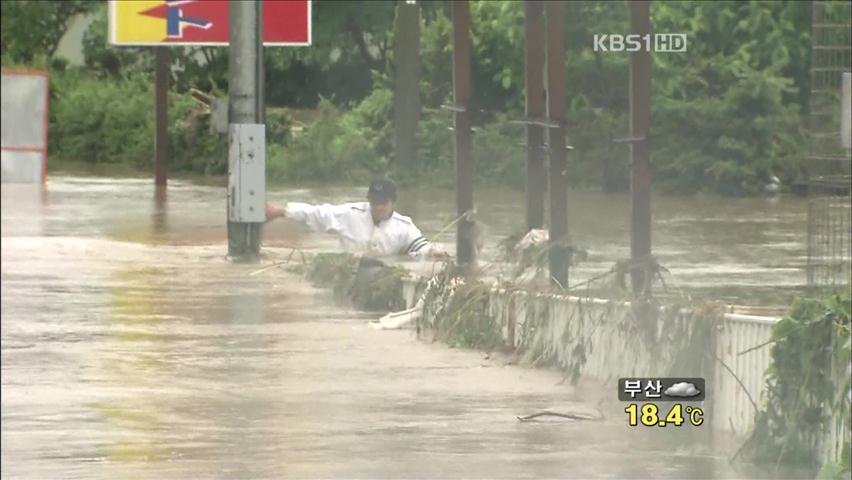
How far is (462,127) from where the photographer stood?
286 inches

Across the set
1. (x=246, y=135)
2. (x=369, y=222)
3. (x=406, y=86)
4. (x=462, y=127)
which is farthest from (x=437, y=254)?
(x=406, y=86)

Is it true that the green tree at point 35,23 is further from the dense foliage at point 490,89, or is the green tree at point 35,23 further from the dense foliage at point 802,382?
the dense foliage at point 802,382

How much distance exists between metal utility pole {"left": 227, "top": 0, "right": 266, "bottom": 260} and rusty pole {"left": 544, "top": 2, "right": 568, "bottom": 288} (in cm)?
116

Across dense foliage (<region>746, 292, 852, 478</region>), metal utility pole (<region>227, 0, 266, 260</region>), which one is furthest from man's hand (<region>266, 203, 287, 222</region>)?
dense foliage (<region>746, 292, 852, 478</region>)

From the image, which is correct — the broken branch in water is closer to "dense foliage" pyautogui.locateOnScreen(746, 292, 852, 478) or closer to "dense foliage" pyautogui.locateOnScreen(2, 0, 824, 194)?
"dense foliage" pyautogui.locateOnScreen(746, 292, 852, 478)

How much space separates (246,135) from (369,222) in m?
1.00

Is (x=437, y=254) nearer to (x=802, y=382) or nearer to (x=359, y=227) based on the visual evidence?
(x=359, y=227)

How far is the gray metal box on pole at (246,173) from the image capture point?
14.8ft

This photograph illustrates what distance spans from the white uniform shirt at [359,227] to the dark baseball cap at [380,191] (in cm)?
5

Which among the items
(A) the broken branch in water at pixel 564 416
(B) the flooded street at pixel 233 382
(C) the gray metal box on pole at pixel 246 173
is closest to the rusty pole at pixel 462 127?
(B) the flooded street at pixel 233 382

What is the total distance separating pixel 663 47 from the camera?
24.5 ft

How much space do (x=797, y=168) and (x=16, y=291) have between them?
23.8ft

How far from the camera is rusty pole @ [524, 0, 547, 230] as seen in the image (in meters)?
6.87

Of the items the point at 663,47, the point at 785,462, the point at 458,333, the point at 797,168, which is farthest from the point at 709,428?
the point at 797,168
